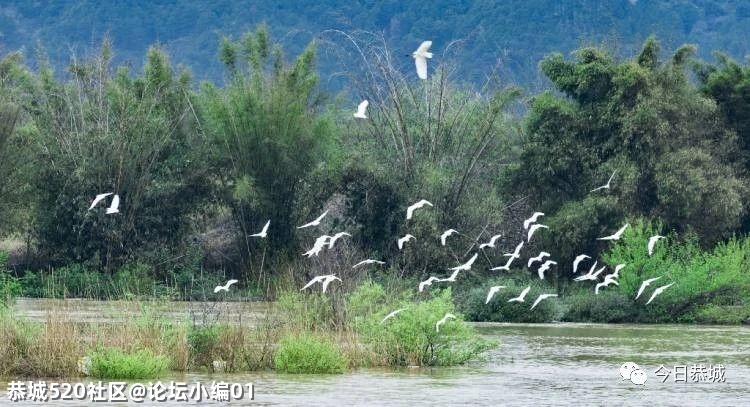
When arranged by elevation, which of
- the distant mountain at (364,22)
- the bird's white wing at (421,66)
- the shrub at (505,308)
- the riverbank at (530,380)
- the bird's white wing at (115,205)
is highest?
the distant mountain at (364,22)

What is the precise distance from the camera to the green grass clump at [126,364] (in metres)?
18.1

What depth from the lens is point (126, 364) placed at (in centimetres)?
1814

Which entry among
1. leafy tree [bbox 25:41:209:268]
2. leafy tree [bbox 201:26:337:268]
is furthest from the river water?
leafy tree [bbox 25:41:209:268]

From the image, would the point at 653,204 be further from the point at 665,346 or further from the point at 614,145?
the point at 665,346

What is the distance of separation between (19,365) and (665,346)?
40.2ft

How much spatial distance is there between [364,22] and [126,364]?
3655 inches

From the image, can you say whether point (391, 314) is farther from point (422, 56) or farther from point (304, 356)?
point (422, 56)

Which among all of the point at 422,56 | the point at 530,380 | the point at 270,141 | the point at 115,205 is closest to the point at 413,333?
the point at 530,380

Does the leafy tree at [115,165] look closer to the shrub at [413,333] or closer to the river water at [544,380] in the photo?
the river water at [544,380]

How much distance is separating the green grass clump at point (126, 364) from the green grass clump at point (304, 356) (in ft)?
5.98

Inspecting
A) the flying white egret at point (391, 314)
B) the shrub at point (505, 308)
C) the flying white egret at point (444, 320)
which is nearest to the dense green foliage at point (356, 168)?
the shrub at point (505, 308)

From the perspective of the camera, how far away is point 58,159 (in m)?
37.0

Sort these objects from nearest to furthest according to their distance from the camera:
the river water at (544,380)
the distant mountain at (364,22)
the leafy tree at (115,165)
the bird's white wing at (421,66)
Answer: the river water at (544,380) < the bird's white wing at (421,66) < the leafy tree at (115,165) < the distant mountain at (364,22)

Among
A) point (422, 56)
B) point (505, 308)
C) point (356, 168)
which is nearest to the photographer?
point (422, 56)
